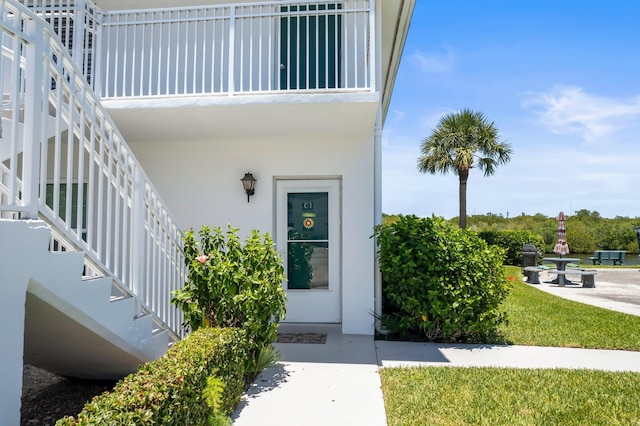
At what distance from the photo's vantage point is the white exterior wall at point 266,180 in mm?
6531

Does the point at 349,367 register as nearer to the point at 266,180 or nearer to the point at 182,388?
the point at 182,388

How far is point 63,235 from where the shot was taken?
2.86 metres

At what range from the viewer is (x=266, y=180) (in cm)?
674

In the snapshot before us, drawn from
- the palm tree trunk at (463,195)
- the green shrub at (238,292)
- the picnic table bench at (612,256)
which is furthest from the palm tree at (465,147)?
the green shrub at (238,292)

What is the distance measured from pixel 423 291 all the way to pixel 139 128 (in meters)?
5.03

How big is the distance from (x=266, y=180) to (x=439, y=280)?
3.19 meters

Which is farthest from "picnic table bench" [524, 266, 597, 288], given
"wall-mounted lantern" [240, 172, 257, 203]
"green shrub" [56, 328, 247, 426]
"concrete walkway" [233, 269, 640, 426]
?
"green shrub" [56, 328, 247, 426]

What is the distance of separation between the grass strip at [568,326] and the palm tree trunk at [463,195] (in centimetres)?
1095

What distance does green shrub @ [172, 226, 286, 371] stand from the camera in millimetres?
4176

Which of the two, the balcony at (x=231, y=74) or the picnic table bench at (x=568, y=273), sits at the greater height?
the balcony at (x=231, y=74)

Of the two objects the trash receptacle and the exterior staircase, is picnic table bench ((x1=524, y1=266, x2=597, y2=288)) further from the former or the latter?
the exterior staircase

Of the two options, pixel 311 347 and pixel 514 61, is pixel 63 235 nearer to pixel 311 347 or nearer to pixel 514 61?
pixel 311 347

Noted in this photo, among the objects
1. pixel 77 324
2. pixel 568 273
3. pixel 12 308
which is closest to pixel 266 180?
pixel 77 324

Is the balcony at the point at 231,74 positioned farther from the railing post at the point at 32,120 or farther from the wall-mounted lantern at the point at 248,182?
the railing post at the point at 32,120
